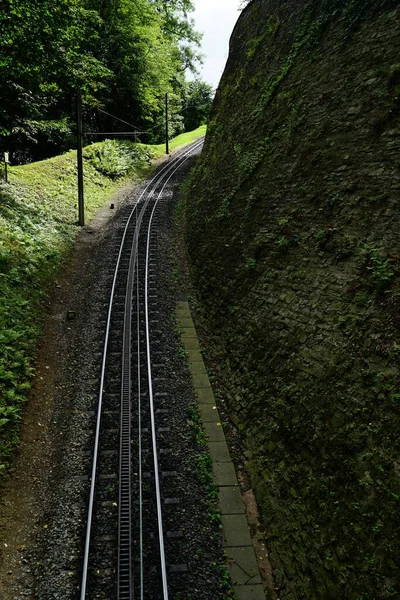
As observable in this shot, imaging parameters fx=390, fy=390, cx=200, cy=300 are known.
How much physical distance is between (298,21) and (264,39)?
3845 mm

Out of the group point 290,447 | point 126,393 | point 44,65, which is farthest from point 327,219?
point 44,65

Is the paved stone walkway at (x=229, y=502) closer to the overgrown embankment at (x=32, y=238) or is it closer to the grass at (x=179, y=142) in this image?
the overgrown embankment at (x=32, y=238)

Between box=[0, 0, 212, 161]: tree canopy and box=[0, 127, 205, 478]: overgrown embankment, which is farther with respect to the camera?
box=[0, 0, 212, 161]: tree canopy

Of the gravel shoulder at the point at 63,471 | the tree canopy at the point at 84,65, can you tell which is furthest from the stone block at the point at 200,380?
→ the tree canopy at the point at 84,65

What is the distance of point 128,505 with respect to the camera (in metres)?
7.04

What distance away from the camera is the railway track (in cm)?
607

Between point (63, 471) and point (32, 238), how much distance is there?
1109cm

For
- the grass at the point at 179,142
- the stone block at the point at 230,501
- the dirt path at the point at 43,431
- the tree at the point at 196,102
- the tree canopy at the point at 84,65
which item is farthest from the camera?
the tree at the point at 196,102

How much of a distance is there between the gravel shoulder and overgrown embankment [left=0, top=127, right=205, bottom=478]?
1.51 ft

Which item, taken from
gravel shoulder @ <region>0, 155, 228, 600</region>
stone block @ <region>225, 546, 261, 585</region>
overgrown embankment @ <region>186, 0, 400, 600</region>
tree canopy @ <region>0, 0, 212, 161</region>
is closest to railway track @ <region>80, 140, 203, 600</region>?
gravel shoulder @ <region>0, 155, 228, 600</region>

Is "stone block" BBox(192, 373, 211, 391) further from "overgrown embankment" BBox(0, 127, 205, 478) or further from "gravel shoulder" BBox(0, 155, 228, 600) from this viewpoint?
"overgrown embankment" BBox(0, 127, 205, 478)

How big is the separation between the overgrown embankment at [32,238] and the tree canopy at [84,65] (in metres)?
2.71

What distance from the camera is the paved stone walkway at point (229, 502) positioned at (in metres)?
6.23

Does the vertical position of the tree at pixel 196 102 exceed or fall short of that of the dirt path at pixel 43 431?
it exceeds it
